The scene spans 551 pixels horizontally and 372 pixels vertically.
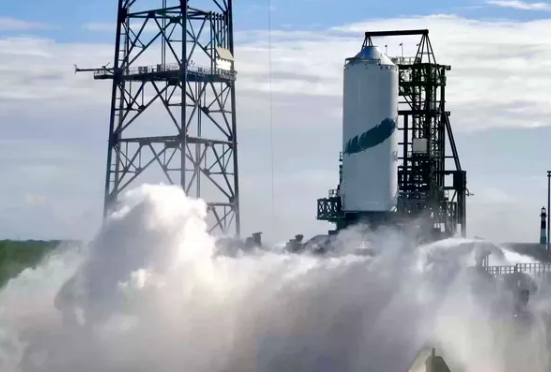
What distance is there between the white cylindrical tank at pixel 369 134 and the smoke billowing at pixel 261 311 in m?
8.95

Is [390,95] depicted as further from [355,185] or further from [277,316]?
[277,316]

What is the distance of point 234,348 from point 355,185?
18.3 meters

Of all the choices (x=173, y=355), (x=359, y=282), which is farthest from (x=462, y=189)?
(x=173, y=355)

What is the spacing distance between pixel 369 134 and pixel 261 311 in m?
18.4

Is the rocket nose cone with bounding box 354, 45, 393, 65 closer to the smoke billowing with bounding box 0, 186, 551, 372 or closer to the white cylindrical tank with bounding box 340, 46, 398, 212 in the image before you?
the white cylindrical tank with bounding box 340, 46, 398, 212

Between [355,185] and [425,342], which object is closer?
[425,342]

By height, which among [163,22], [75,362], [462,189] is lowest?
[75,362]

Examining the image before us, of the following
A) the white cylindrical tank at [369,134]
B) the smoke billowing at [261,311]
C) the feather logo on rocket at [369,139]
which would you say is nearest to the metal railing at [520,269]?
the smoke billowing at [261,311]

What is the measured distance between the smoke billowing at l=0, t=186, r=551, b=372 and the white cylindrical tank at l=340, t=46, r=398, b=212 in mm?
8953

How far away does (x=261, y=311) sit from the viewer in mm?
51094

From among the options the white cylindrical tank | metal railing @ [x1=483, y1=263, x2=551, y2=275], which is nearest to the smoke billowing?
metal railing @ [x1=483, y1=263, x2=551, y2=275]

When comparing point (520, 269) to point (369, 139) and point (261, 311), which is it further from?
point (261, 311)

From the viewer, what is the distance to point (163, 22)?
254 ft

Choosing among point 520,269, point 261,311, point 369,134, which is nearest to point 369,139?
point 369,134
